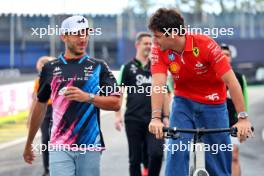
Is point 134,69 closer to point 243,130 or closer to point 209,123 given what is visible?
point 209,123

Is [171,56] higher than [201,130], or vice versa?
[171,56]

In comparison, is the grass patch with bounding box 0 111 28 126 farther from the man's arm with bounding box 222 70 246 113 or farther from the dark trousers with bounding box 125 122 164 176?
the man's arm with bounding box 222 70 246 113

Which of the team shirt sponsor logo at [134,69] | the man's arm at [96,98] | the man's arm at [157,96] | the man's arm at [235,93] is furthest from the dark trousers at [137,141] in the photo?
the man's arm at [235,93]

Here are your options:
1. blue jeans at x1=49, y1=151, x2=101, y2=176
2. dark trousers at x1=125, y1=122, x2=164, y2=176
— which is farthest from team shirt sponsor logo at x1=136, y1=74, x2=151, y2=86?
blue jeans at x1=49, y1=151, x2=101, y2=176

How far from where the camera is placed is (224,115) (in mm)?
6379

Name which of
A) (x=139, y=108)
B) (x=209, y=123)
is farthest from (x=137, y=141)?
(x=209, y=123)

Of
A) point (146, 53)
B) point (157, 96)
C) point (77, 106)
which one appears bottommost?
point (77, 106)

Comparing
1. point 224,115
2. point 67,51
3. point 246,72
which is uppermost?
point 67,51


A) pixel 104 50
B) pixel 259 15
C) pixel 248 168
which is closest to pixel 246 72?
pixel 259 15

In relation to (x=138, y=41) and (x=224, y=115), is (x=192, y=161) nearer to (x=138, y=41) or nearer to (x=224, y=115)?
(x=224, y=115)

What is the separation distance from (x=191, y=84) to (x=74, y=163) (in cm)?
126

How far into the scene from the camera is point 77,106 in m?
6.16

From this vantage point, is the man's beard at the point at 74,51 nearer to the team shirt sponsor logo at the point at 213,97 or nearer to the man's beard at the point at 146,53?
the team shirt sponsor logo at the point at 213,97

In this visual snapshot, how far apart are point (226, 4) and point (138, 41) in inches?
2677
